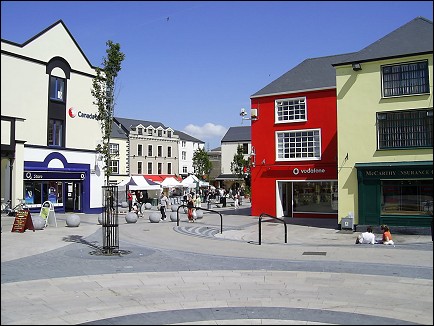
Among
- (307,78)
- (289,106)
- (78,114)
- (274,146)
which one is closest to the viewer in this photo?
(289,106)

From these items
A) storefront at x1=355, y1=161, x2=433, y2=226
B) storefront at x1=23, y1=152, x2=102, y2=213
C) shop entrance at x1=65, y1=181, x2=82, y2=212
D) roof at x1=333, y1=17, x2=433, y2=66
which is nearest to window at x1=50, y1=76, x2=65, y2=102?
storefront at x1=23, y1=152, x2=102, y2=213

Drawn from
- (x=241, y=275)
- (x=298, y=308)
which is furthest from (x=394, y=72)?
(x=298, y=308)

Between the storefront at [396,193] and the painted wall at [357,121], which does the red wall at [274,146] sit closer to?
the painted wall at [357,121]

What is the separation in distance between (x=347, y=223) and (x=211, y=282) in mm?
12128

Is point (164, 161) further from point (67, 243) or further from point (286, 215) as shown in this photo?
point (67, 243)

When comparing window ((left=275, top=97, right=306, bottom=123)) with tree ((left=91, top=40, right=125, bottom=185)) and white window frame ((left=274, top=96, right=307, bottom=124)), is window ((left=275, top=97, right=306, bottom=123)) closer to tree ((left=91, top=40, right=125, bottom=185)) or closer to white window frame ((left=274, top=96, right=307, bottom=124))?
white window frame ((left=274, top=96, right=307, bottom=124))

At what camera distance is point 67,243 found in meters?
15.4

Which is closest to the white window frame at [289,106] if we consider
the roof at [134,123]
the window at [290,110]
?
the window at [290,110]

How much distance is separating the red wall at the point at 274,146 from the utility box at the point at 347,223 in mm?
5671

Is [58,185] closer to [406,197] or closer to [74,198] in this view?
[74,198]

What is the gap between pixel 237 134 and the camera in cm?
7488

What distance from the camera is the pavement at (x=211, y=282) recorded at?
730 cm

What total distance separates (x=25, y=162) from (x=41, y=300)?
20312 millimetres

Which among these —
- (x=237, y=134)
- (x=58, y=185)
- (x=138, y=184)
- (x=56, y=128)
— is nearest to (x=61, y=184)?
(x=58, y=185)
